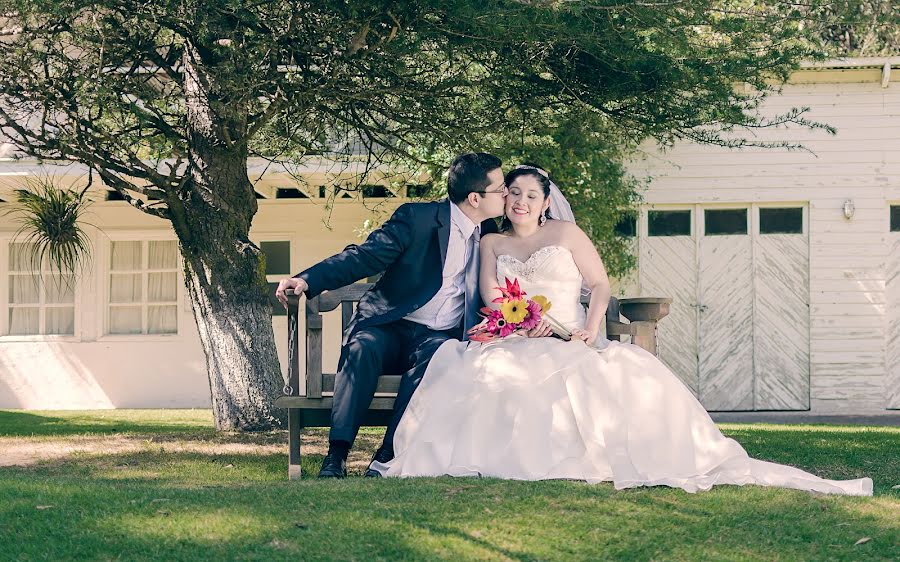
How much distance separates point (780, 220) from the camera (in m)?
14.3

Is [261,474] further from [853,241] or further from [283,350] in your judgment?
[853,241]

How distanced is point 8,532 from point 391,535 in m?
1.42

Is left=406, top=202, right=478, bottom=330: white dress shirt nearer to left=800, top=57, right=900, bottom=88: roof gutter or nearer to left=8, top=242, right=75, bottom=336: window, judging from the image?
left=800, top=57, right=900, bottom=88: roof gutter

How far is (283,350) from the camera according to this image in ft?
49.1

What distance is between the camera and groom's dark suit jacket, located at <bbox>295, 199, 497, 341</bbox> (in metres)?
6.11

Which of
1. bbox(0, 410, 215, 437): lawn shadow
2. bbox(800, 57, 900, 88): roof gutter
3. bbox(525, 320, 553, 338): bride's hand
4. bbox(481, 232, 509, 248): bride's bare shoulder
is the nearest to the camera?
bbox(525, 320, 553, 338): bride's hand

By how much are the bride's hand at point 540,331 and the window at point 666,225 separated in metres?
8.60

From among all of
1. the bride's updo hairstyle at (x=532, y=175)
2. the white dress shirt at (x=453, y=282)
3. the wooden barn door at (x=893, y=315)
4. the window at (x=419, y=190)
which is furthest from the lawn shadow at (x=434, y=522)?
the wooden barn door at (x=893, y=315)

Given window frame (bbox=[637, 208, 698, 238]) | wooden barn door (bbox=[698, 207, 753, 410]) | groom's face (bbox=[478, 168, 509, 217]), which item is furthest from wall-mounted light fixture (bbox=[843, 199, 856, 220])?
groom's face (bbox=[478, 168, 509, 217])

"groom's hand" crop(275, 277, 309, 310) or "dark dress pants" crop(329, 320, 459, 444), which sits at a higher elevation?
"groom's hand" crop(275, 277, 309, 310)

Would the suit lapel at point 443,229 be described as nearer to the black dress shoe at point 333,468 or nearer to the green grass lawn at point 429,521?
the black dress shoe at point 333,468

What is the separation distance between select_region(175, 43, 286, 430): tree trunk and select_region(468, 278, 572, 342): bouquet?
2.93 m

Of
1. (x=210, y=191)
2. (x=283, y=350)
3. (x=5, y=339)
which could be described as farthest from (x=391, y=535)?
(x=5, y=339)

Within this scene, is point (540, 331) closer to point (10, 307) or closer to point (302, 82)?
point (302, 82)
